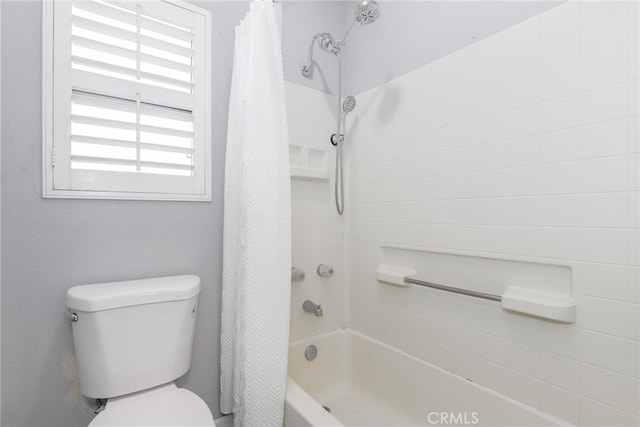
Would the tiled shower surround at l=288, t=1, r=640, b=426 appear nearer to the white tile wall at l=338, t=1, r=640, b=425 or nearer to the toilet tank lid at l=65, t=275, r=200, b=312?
the white tile wall at l=338, t=1, r=640, b=425

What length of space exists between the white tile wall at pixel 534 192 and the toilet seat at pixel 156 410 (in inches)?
40.2

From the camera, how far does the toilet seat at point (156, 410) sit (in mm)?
908

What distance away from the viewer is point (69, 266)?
3.54 feet

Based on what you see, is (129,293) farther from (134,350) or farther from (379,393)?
(379,393)

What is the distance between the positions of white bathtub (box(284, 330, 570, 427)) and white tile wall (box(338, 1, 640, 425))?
0.21ft

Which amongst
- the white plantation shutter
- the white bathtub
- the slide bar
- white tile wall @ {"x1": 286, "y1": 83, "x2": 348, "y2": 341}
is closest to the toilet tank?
the white plantation shutter

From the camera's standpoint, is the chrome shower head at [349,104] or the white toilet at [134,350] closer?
the white toilet at [134,350]

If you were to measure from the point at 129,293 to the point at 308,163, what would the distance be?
108cm

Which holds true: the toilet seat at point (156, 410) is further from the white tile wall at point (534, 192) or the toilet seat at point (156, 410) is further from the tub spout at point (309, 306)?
the white tile wall at point (534, 192)

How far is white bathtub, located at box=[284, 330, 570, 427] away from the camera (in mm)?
1136

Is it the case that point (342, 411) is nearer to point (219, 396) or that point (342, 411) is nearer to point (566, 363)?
point (219, 396)

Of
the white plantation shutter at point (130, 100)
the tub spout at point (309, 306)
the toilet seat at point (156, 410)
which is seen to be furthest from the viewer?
the tub spout at point (309, 306)

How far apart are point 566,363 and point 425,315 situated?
545 millimetres

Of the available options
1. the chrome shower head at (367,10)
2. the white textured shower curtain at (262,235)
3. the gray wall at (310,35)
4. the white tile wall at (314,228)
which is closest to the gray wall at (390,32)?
the gray wall at (310,35)
